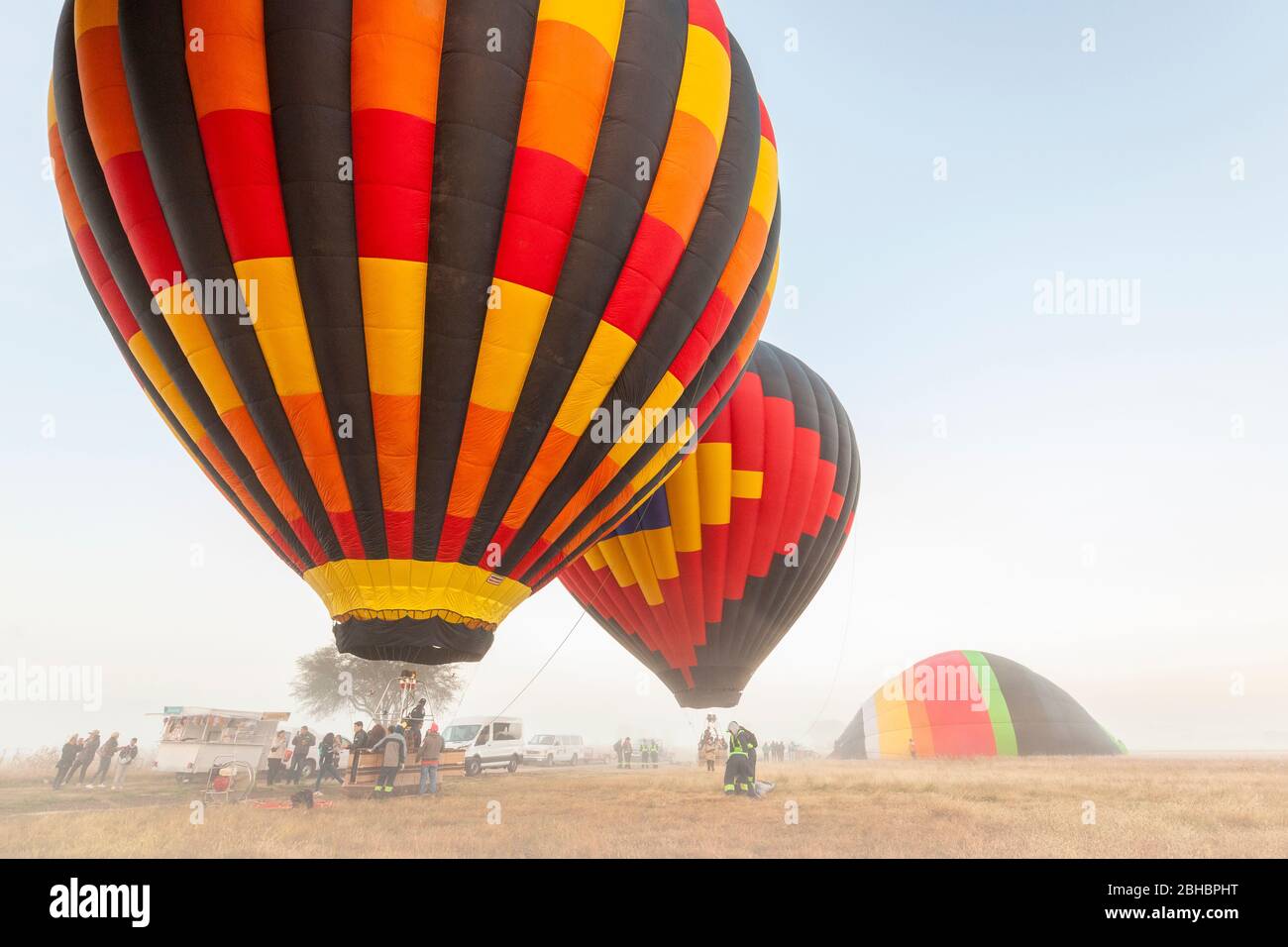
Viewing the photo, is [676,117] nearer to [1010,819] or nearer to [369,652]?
[369,652]

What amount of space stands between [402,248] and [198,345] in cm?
233

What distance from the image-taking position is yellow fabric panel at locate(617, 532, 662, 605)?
568 inches

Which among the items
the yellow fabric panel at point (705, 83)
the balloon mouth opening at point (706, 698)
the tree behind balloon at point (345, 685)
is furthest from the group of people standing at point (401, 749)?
the tree behind balloon at point (345, 685)

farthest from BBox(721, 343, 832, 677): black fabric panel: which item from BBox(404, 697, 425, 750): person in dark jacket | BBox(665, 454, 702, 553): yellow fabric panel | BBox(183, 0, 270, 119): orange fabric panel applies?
BBox(183, 0, 270, 119): orange fabric panel

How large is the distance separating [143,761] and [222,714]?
583 cm

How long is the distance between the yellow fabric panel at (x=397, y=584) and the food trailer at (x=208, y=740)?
263 inches

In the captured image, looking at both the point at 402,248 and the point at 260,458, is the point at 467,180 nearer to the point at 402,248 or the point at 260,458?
the point at 402,248

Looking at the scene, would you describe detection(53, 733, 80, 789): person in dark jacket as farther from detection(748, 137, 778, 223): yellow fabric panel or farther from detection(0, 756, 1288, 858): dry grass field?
detection(748, 137, 778, 223): yellow fabric panel

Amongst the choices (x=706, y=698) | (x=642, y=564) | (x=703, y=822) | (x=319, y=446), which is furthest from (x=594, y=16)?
(x=706, y=698)

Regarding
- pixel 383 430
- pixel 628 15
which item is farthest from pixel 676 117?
pixel 383 430

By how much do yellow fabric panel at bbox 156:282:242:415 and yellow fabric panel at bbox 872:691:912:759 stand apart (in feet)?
68.1

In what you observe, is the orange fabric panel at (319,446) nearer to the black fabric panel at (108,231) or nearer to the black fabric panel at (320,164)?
the black fabric panel at (320,164)

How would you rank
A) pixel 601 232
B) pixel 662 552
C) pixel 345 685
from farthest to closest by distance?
pixel 345 685 → pixel 662 552 → pixel 601 232

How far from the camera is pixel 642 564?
47.8 ft
